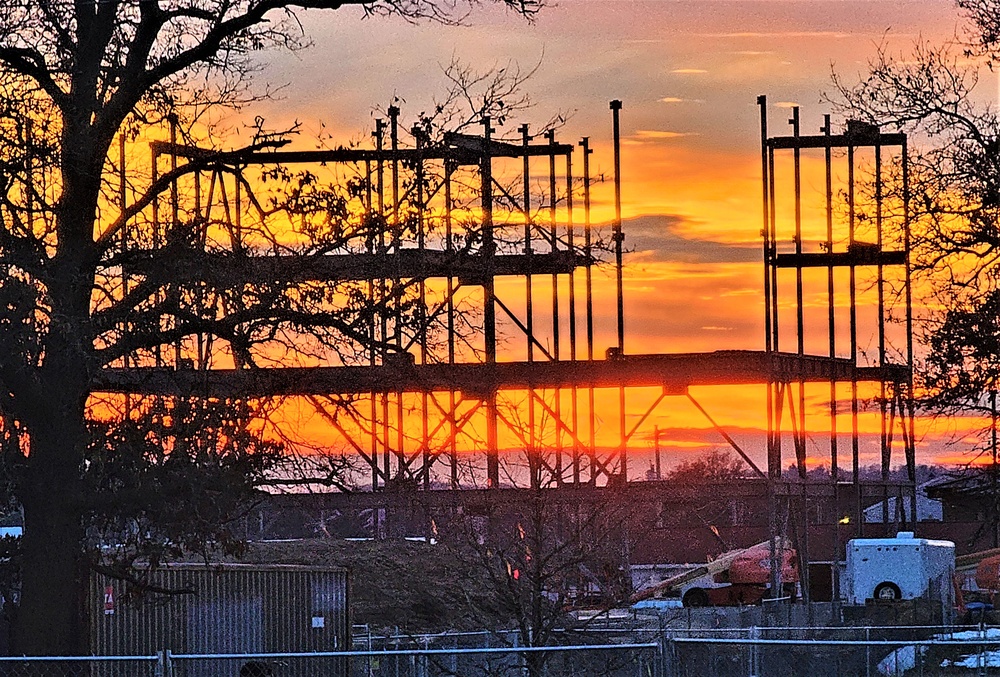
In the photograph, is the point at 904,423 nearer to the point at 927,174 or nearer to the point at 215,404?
the point at 927,174

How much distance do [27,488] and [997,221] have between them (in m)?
15.6

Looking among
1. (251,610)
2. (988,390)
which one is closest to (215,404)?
(251,610)

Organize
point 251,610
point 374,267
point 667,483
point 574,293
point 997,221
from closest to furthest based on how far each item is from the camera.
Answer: point 374,267 → point 997,221 → point 251,610 → point 667,483 → point 574,293

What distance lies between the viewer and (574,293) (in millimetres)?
39750

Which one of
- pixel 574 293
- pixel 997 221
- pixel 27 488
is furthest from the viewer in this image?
pixel 574 293

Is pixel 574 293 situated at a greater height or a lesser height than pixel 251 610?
greater

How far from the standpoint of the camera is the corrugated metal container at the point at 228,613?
25578 millimetres

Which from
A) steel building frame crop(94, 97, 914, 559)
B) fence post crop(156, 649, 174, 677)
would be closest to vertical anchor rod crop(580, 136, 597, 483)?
steel building frame crop(94, 97, 914, 559)

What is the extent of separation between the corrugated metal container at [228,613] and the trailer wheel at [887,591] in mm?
19860

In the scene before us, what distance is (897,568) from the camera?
43.2 m

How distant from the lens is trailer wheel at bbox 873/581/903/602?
4334 centimetres

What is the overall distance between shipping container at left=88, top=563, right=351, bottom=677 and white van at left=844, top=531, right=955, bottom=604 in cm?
1941

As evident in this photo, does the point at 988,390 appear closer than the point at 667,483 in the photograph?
Yes

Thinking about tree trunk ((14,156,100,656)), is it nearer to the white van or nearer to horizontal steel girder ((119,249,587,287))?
horizontal steel girder ((119,249,587,287))
